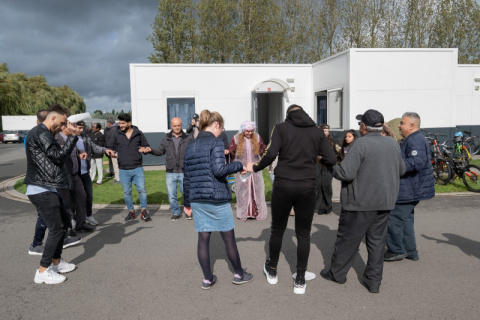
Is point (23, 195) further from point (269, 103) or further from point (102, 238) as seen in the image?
point (269, 103)

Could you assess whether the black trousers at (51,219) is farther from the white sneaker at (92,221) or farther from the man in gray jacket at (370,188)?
the man in gray jacket at (370,188)

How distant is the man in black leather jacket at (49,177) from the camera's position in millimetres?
4172

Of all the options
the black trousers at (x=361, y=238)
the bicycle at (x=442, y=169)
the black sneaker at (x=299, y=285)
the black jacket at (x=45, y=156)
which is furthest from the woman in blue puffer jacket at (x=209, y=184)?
the bicycle at (x=442, y=169)

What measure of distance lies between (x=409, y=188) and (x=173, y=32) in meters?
28.1

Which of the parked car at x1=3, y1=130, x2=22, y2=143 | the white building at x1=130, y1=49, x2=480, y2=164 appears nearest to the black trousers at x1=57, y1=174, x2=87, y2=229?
the white building at x1=130, y1=49, x2=480, y2=164

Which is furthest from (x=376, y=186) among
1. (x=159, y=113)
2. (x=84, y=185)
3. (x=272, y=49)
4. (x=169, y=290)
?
(x=272, y=49)

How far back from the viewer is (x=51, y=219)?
4293 mm

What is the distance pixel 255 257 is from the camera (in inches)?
199

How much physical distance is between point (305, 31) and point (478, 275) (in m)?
29.5

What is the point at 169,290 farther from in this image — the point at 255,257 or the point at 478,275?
the point at 478,275

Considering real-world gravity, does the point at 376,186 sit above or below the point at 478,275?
above

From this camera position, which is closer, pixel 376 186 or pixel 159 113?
pixel 376 186

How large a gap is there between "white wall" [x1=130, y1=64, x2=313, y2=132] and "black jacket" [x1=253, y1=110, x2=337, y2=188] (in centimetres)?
1134

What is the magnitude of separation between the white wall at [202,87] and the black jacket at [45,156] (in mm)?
10621
